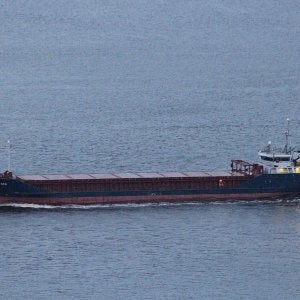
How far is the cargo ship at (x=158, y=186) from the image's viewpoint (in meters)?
149

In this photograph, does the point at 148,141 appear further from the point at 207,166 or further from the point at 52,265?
the point at 52,265

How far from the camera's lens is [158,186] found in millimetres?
151500

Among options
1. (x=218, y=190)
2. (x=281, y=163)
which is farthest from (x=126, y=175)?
(x=281, y=163)

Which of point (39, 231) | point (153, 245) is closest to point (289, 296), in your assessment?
point (153, 245)

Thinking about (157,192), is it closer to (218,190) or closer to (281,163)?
(218,190)

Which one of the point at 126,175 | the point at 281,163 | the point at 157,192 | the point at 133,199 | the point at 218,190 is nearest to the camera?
the point at 133,199

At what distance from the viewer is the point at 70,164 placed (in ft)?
557

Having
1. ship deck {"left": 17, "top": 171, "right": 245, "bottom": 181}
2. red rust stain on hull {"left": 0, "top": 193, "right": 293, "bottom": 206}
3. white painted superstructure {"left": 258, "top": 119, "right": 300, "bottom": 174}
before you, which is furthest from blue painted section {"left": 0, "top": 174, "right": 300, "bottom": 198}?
ship deck {"left": 17, "top": 171, "right": 245, "bottom": 181}

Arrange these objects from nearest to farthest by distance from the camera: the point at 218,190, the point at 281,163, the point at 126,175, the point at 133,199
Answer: the point at 133,199, the point at 218,190, the point at 281,163, the point at 126,175

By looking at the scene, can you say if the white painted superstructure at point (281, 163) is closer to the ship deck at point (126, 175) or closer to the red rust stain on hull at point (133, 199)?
the red rust stain on hull at point (133, 199)

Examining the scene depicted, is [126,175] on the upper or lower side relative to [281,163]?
lower

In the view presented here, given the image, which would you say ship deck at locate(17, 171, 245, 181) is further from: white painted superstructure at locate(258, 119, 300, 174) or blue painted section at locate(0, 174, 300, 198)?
white painted superstructure at locate(258, 119, 300, 174)

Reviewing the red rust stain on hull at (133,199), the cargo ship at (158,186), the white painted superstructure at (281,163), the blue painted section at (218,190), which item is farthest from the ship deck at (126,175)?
the white painted superstructure at (281,163)

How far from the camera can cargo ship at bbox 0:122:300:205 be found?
148750 millimetres
